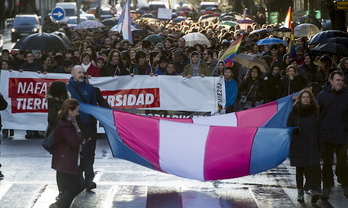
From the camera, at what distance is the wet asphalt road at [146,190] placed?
35.5ft

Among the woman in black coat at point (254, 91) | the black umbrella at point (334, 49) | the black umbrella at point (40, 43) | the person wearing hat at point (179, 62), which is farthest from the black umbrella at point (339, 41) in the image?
the black umbrella at point (40, 43)

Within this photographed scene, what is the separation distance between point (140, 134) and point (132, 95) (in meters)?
5.82

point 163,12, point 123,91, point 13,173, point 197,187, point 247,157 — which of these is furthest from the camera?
point 163,12

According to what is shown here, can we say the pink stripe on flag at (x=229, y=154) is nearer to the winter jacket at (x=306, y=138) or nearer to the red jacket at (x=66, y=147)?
the winter jacket at (x=306, y=138)

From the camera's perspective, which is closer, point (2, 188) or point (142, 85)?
point (2, 188)

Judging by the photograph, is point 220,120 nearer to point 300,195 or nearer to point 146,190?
point 146,190

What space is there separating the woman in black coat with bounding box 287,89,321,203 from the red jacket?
2820mm

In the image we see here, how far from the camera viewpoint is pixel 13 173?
1280 centimetres

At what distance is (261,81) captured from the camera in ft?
57.1

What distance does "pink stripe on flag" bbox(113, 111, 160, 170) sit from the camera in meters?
11.3

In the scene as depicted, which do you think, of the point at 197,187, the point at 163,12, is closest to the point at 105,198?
the point at 197,187

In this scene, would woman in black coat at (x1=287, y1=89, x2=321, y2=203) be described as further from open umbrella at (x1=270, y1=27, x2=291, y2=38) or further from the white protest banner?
open umbrella at (x1=270, y1=27, x2=291, y2=38)

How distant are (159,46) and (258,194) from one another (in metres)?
12.1

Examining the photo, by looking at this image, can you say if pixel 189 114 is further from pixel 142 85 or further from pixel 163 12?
pixel 163 12
